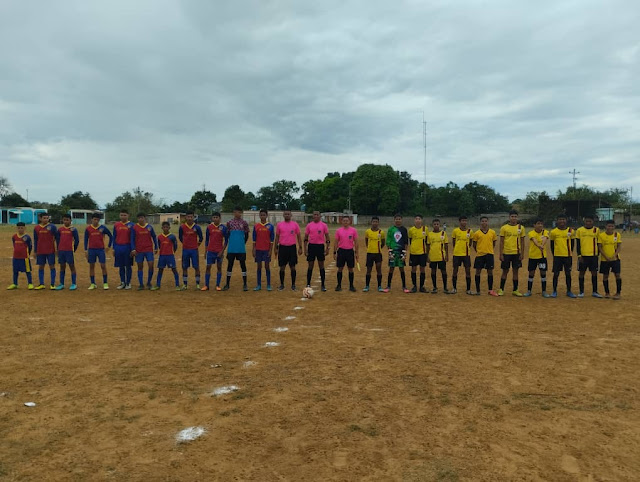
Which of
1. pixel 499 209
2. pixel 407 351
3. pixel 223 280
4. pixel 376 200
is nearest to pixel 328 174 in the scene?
pixel 376 200

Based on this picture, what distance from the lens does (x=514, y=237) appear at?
10.1 m

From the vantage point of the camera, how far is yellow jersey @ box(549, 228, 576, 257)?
1008 centimetres

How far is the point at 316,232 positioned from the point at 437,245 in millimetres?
2890

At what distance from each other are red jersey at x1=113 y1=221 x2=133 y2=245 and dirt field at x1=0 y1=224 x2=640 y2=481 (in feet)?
9.88

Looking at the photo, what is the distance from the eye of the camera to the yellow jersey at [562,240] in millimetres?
10078

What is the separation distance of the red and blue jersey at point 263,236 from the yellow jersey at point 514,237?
548cm

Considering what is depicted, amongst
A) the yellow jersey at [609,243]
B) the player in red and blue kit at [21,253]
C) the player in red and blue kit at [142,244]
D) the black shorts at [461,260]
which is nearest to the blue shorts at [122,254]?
the player in red and blue kit at [142,244]

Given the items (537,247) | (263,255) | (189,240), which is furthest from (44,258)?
(537,247)

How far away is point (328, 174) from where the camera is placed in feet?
332

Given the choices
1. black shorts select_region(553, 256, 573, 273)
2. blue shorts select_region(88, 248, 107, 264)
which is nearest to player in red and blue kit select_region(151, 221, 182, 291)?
blue shorts select_region(88, 248, 107, 264)

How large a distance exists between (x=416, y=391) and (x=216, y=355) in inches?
97.1

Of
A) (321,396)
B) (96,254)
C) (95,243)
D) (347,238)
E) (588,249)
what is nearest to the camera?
(321,396)

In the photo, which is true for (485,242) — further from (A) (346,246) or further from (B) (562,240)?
(A) (346,246)

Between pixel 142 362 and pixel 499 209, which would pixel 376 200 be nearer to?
pixel 499 209
